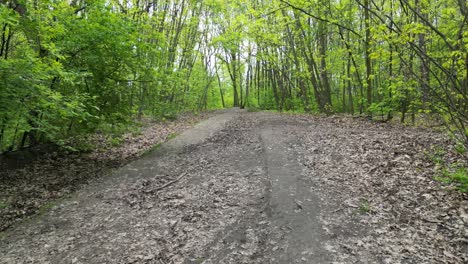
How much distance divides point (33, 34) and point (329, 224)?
7.78m

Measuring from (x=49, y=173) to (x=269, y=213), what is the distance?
6.47m

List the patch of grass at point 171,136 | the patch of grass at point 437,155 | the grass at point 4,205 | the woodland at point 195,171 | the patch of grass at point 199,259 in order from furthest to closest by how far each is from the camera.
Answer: the patch of grass at point 171,136 < the patch of grass at point 437,155 < the grass at point 4,205 < the woodland at point 195,171 < the patch of grass at point 199,259

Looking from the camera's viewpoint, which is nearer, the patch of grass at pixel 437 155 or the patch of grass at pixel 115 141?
the patch of grass at pixel 437 155

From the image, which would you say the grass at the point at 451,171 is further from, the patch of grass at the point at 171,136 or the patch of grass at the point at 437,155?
the patch of grass at the point at 171,136

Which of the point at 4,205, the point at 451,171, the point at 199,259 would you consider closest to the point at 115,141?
the point at 4,205

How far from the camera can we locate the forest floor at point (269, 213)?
4.49 m

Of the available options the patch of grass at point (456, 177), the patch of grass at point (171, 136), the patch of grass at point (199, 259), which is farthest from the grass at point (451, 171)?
the patch of grass at point (171, 136)

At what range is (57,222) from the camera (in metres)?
5.80

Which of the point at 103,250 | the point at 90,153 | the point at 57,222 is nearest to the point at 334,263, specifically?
the point at 103,250

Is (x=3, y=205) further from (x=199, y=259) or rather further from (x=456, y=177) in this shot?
(x=456, y=177)

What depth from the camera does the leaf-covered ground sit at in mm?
6488

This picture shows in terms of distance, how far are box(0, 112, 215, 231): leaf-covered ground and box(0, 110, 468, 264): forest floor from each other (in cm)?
48

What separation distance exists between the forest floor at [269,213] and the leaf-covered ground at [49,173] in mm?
482

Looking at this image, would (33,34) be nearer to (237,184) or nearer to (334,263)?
(237,184)
